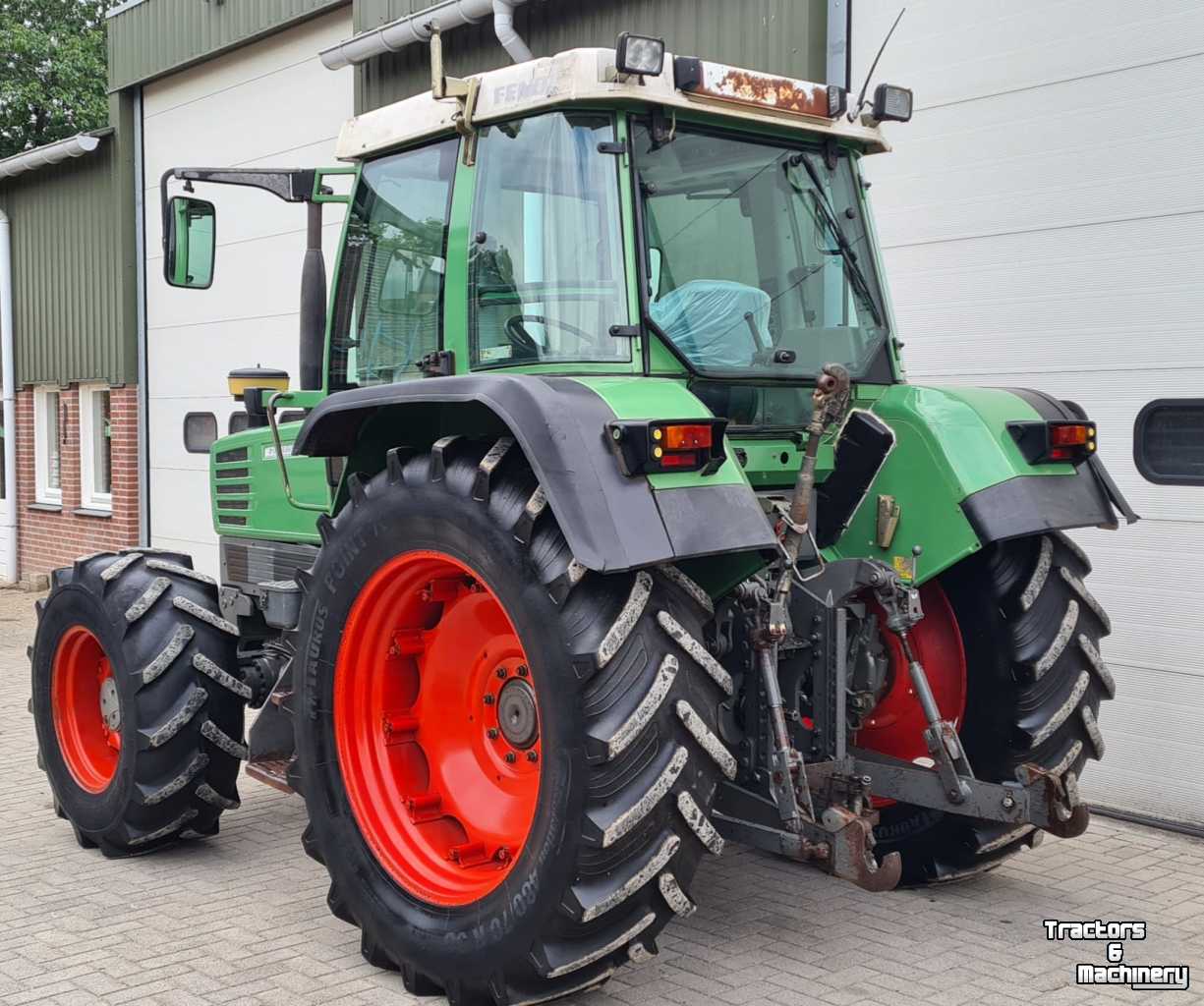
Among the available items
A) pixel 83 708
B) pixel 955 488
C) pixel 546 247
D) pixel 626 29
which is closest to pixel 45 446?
pixel 626 29

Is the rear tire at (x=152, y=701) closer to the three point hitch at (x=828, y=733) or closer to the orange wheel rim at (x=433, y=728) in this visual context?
the orange wheel rim at (x=433, y=728)

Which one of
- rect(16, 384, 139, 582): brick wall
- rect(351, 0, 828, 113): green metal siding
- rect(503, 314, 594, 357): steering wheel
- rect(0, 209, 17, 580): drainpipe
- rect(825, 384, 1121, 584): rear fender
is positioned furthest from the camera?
rect(0, 209, 17, 580): drainpipe

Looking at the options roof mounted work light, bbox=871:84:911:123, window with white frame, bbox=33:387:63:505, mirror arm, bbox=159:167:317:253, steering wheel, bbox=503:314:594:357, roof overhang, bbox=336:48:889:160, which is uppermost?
roof mounted work light, bbox=871:84:911:123

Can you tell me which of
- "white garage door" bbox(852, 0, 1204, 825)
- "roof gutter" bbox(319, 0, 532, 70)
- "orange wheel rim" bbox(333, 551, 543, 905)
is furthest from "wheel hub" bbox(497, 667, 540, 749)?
"roof gutter" bbox(319, 0, 532, 70)

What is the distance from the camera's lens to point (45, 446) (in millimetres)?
14406

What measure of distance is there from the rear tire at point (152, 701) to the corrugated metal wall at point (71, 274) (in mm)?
7778

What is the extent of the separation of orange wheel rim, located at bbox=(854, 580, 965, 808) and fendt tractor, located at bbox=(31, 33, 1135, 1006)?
0.01 meters

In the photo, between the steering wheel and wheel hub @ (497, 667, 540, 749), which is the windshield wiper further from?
wheel hub @ (497, 667, 540, 749)

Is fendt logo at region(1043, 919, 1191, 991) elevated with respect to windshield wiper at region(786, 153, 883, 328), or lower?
lower

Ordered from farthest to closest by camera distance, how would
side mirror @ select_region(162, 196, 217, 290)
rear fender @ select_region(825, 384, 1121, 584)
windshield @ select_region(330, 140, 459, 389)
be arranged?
side mirror @ select_region(162, 196, 217, 290) → windshield @ select_region(330, 140, 459, 389) → rear fender @ select_region(825, 384, 1121, 584)

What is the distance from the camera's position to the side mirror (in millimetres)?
5055

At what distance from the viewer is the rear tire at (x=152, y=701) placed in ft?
16.7

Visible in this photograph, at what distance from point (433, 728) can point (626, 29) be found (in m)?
5.22

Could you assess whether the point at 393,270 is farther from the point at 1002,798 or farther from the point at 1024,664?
the point at 1002,798
